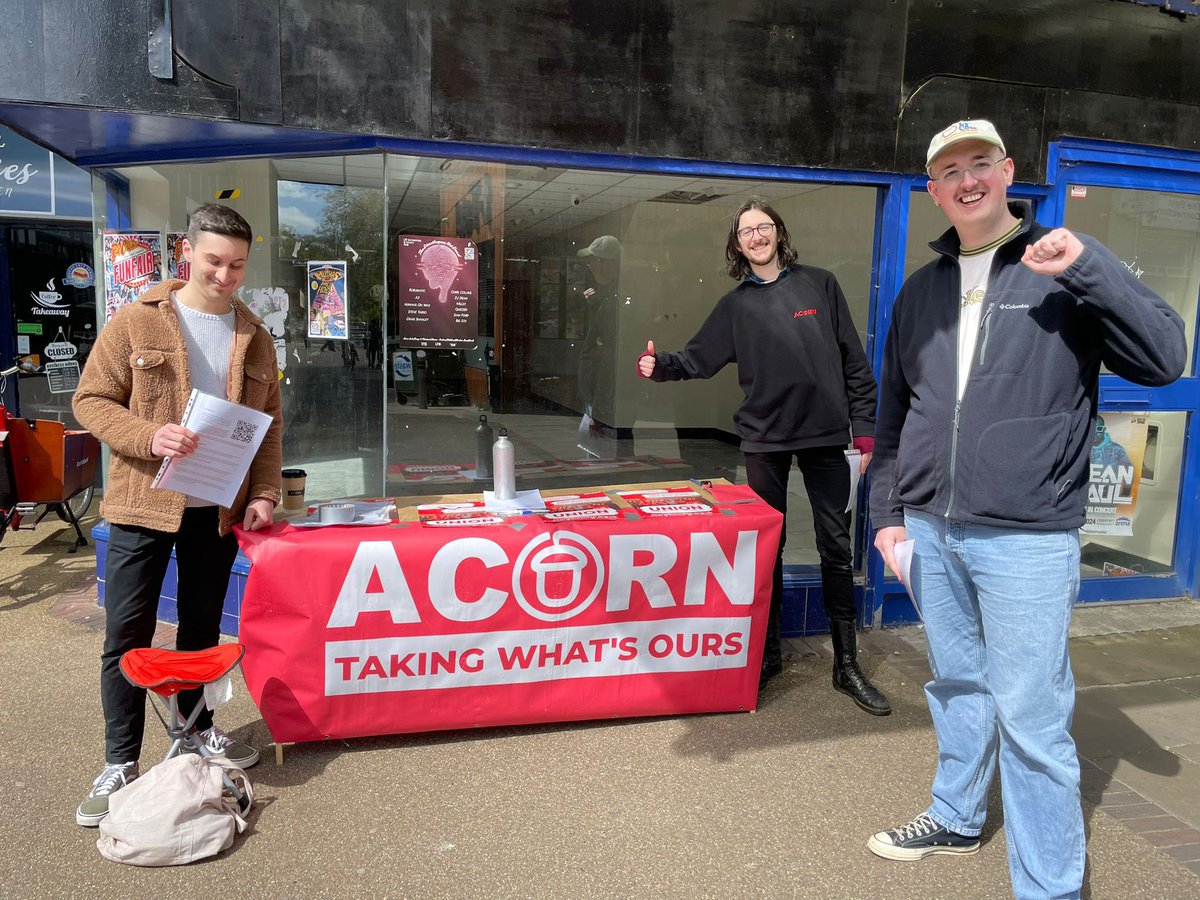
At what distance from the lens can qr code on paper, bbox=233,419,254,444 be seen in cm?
286

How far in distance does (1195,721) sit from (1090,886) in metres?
1.61

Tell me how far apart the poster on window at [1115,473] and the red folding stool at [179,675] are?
460cm

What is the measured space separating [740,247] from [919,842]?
2.41 meters

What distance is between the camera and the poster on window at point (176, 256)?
461 centimetres

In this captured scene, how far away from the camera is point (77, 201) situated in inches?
290

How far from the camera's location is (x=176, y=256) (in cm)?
463

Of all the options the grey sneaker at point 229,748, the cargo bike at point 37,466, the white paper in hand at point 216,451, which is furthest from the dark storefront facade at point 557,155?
the grey sneaker at point 229,748

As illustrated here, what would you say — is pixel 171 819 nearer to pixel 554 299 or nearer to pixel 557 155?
pixel 557 155

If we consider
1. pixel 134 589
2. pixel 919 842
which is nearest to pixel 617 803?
pixel 919 842

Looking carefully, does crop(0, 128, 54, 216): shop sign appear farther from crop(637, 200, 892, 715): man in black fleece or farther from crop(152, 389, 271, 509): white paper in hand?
crop(637, 200, 892, 715): man in black fleece

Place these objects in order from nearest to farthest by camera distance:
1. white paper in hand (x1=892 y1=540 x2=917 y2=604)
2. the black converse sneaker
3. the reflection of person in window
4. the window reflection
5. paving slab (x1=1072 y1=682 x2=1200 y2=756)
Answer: white paper in hand (x1=892 y1=540 x2=917 y2=604)
the black converse sneaker
paving slab (x1=1072 y1=682 x2=1200 y2=756)
the window reflection
the reflection of person in window

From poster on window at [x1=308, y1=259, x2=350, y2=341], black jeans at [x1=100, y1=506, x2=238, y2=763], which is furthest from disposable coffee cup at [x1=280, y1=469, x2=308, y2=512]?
poster on window at [x1=308, y1=259, x2=350, y2=341]

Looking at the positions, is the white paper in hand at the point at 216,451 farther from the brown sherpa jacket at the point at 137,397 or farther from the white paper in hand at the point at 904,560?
the white paper in hand at the point at 904,560

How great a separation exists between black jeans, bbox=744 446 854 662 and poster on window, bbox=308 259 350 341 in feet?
7.65
